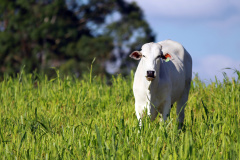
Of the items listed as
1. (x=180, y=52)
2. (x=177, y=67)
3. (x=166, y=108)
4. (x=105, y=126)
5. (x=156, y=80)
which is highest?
(x=180, y=52)

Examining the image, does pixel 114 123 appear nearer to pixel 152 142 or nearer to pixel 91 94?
pixel 152 142

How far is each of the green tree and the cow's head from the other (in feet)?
47.4

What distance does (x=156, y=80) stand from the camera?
4.71 meters

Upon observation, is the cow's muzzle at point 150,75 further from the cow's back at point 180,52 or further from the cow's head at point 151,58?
the cow's back at point 180,52

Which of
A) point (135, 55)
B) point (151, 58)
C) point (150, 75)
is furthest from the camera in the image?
point (135, 55)

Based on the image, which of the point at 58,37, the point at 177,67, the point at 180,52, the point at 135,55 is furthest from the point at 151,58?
the point at 58,37

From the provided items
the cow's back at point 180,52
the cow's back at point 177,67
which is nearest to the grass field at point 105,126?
the cow's back at point 177,67

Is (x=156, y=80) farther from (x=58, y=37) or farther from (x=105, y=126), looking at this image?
(x=58, y=37)

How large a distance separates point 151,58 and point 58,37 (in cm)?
1649

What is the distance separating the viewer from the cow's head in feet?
14.2

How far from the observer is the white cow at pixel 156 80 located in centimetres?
454

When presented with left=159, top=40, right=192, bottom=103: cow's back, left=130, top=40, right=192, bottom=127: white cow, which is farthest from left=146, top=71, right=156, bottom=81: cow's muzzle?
left=159, top=40, right=192, bottom=103: cow's back

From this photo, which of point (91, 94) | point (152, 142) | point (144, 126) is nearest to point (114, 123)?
point (144, 126)

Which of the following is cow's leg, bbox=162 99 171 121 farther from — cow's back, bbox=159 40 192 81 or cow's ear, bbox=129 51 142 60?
cow's back, bbox=159 40 192 81
